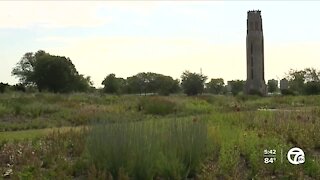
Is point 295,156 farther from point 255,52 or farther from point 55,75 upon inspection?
point 255,52

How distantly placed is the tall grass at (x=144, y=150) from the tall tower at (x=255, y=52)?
75.7m

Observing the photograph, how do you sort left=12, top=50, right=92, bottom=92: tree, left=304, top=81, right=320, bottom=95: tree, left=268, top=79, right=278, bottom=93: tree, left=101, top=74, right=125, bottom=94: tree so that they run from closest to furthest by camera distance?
1. left=304, top=81, right=320, bottom=95: tree
2. left=12, top=50, right=92, bottom=92: tree
3. left=101, top=74, right=125, bottom=94: tree
4. left=268, top=79, right=278, bottom=93: tree

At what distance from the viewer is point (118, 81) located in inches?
3115

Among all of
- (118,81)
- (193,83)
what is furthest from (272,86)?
(118,81)

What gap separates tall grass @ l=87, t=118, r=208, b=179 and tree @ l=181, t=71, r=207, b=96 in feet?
228

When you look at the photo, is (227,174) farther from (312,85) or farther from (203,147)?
(312,85)

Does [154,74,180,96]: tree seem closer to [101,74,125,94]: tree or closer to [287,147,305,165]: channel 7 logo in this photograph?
[101,74,125,94]: tree

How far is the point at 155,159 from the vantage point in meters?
7.45

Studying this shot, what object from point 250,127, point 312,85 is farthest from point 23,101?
point 312,85

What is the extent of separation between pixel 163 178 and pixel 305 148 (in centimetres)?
354

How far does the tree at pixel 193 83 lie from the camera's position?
78.2m

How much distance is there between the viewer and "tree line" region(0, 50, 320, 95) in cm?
6612

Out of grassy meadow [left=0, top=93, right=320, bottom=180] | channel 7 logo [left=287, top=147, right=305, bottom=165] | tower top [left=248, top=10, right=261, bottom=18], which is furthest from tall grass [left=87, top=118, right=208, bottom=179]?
tower top [left=248, top=10, right=261, bottom=18]

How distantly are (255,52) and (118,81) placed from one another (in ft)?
74.2
